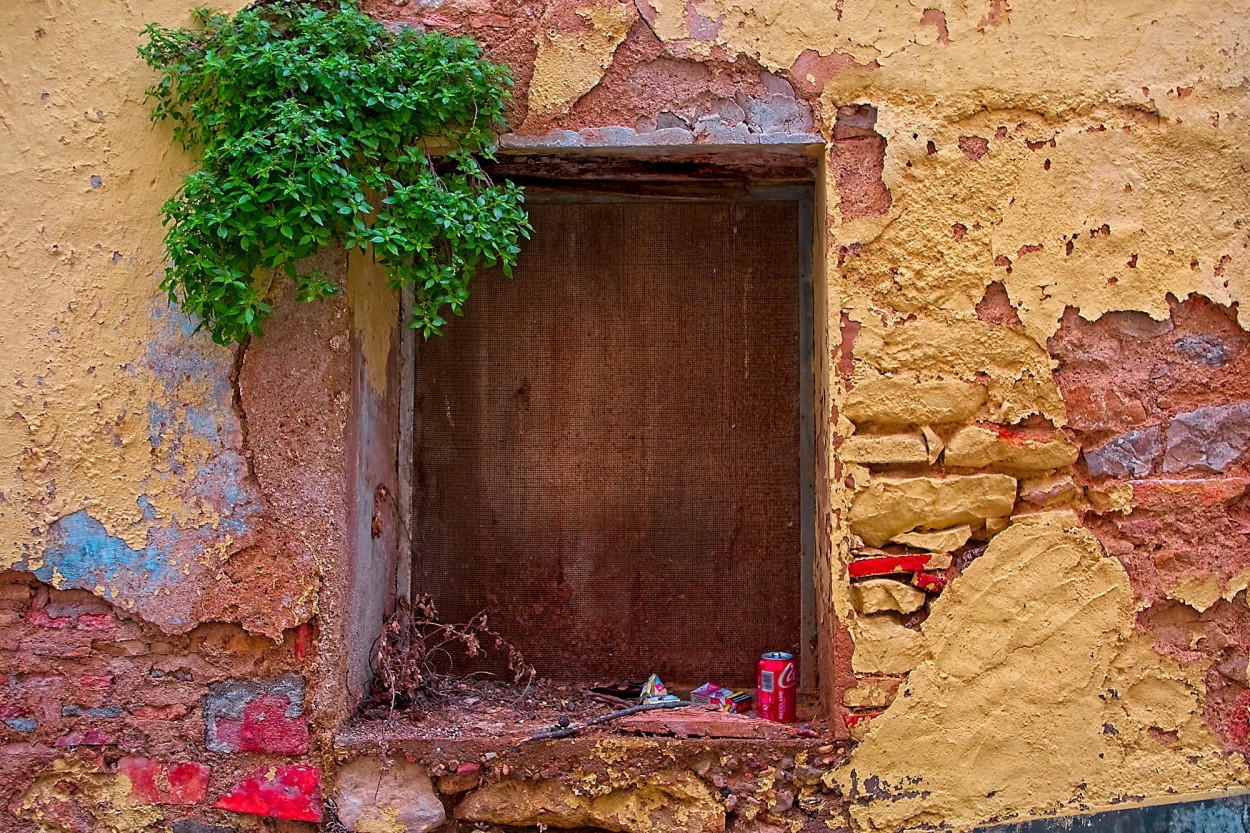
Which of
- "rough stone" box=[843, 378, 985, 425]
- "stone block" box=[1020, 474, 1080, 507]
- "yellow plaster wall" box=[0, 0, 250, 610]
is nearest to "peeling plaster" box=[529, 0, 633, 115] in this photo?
"yellow plaster wall" box=[0, 0, 250, 610]

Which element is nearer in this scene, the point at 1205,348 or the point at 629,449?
the point at 1205,348

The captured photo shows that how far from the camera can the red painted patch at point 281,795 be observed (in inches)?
106

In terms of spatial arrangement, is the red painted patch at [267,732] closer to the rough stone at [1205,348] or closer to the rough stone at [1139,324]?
the rough stone at [1139,324]

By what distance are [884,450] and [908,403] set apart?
135 mm

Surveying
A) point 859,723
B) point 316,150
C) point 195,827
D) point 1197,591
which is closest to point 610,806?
point 859,723

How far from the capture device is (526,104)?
2.75 m

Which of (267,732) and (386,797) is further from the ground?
(267,732)

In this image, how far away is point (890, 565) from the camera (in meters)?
2.63

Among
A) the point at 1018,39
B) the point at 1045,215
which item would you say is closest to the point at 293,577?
the point at 1045,215

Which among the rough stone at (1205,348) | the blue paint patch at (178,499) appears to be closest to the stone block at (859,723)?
the rough stone at (1205,348)

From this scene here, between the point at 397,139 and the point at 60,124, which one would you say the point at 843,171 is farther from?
the point at 60,124

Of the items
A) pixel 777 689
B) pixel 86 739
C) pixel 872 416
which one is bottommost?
pixel 86 739

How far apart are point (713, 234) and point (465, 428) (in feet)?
3.18

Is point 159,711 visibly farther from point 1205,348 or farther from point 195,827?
point 1205,348
